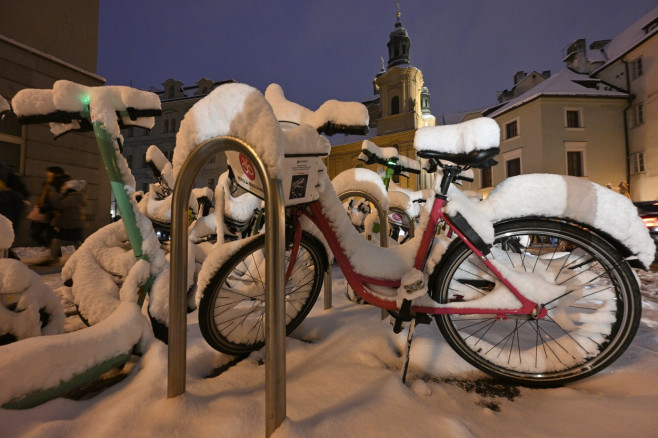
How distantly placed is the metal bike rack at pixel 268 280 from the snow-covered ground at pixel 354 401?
0.26 ft

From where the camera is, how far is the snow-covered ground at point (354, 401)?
100 cm

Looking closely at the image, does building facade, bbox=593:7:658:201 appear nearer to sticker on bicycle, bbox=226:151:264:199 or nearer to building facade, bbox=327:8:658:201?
building facade, bbox=327:8:658:201

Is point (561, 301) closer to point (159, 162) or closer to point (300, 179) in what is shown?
point (300, 179)

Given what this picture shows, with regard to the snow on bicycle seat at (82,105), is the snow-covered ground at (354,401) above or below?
below

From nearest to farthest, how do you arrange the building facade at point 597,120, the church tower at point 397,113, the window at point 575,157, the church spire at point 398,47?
the building facade at point 597,120
the window at point 575,157
the church tower at point 397,113
the church spire at point 398,47

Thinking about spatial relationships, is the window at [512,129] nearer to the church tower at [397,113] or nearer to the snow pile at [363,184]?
the church tower at [397,113]

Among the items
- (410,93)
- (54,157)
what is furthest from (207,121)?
(410,93)

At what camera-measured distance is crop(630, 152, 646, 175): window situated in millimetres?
16109

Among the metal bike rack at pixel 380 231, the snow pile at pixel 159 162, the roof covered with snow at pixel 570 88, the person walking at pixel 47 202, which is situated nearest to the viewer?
the metal bike rack at pixel 380 231

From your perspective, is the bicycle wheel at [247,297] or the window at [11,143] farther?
the window at [11,143]

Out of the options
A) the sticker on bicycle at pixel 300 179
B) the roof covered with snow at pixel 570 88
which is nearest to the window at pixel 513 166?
the roof covered with snow at pixel 570 88

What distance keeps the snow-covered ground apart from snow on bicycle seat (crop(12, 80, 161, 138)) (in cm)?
123

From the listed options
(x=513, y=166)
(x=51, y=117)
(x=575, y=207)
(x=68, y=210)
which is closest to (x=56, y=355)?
(x=51, y=117)

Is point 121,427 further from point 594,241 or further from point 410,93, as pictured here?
point 410,93
